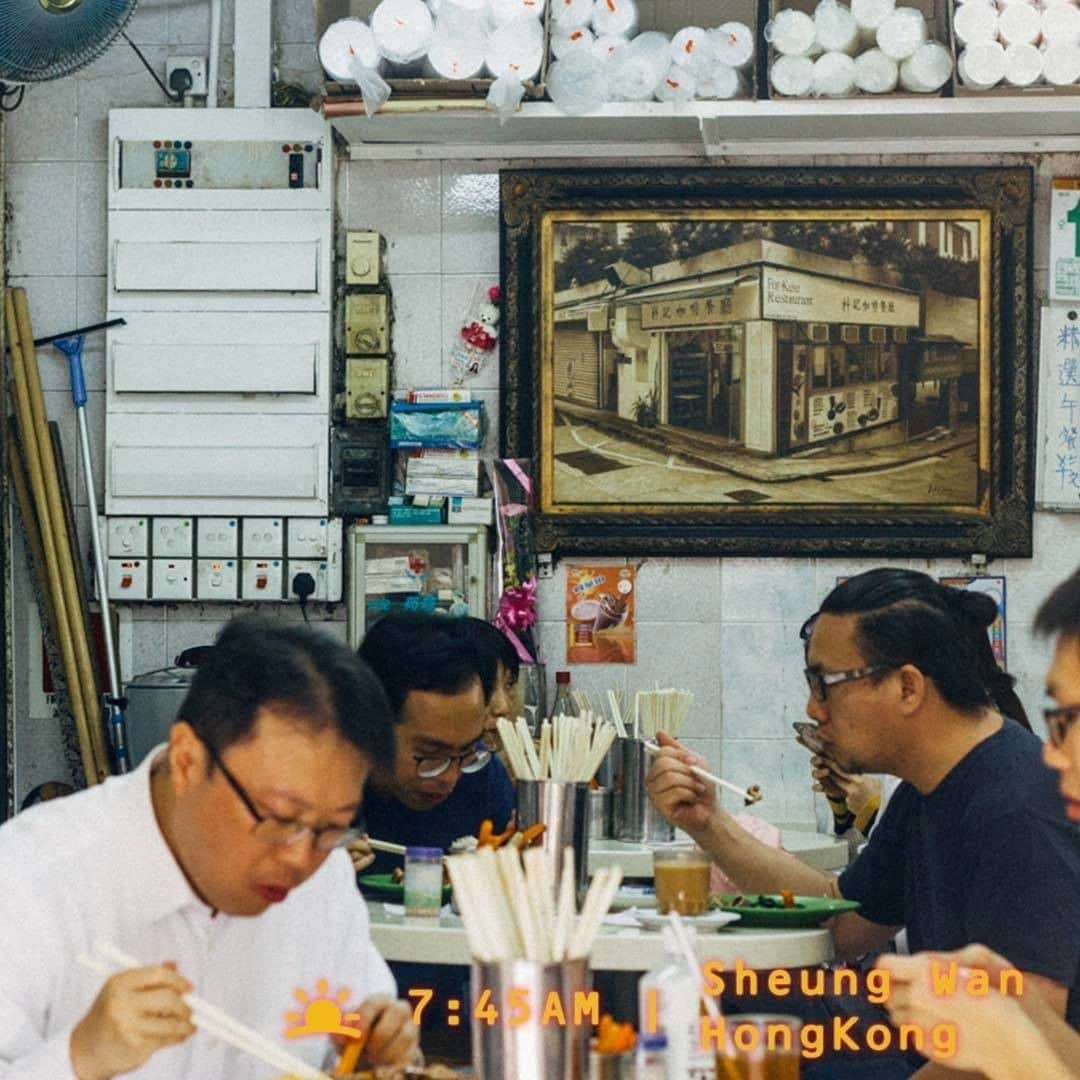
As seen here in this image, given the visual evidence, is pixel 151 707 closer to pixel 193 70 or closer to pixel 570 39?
pixel 193 70

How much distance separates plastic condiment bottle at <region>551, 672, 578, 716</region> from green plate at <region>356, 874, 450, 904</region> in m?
2.12

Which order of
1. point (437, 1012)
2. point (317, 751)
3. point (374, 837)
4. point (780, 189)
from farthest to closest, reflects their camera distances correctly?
point (780, 189)
point (374, 837)
point (437, 1012)
point (317, 751)

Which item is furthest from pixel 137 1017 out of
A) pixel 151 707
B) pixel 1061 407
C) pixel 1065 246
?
pixel 1065 246

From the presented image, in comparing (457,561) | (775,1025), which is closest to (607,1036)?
(775,1025)

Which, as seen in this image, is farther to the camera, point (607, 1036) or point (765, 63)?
point (765, 63)

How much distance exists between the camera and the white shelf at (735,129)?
19.2 feet

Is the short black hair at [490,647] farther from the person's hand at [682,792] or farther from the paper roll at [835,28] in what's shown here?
the paper roll at [835,28]

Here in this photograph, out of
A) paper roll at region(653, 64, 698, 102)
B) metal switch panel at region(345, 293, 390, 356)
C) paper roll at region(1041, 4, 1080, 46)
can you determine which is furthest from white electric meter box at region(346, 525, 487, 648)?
paper roll at region(1041, 4, 1080, 46)

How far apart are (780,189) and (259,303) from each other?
176cm

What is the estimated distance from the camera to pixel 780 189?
630 cm

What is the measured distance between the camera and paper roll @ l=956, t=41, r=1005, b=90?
575cm

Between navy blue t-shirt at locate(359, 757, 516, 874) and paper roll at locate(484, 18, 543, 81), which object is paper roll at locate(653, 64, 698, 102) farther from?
navy blue t-shirt at locate(359, 757, 516, 874)

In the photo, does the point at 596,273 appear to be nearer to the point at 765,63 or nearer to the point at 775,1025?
the point at 765,63

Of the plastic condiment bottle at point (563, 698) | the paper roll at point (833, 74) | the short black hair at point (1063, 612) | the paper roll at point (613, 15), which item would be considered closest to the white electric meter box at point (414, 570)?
the plastic condiment bottle at point (563, 698)
